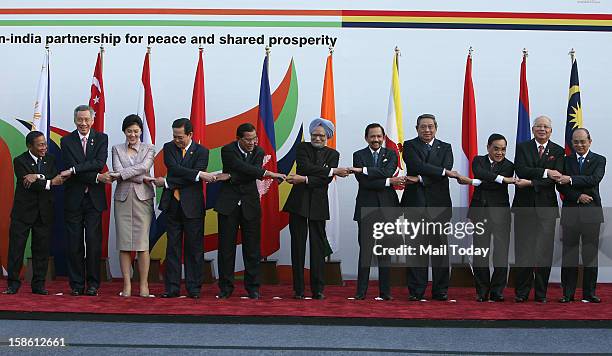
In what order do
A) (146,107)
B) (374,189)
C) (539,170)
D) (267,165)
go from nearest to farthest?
(539,170) < (374,189) < (267,165) < (146,107)

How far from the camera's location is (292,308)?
18.9 feet

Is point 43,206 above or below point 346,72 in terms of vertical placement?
below

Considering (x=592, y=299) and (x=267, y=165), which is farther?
(x=267, y=165)

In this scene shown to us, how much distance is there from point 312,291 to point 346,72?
85.2 inches

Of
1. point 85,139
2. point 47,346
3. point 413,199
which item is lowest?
point 47,346

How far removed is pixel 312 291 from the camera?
6.39m

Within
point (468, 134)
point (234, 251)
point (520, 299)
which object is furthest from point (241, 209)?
point (468, 134)

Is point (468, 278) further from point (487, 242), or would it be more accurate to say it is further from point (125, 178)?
point (125, 178)

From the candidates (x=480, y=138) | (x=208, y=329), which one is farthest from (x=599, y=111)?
(x=208, y=329)

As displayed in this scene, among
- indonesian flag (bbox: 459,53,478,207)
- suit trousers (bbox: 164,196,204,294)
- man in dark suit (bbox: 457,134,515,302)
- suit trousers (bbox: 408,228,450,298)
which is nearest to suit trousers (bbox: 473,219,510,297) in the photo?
man in dark suit (bbox: 457,134,515,302)

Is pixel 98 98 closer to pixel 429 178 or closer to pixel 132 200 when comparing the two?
pixel 132 200

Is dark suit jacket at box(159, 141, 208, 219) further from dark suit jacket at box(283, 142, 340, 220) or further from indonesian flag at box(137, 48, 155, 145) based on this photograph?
indonesian flag at box(137, 48, 155, 145)

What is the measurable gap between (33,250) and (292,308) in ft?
6.58

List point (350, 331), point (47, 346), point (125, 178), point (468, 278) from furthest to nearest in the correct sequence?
point (468, 278) < point (125, 178) < point (350, 331) < point (47, 346)
